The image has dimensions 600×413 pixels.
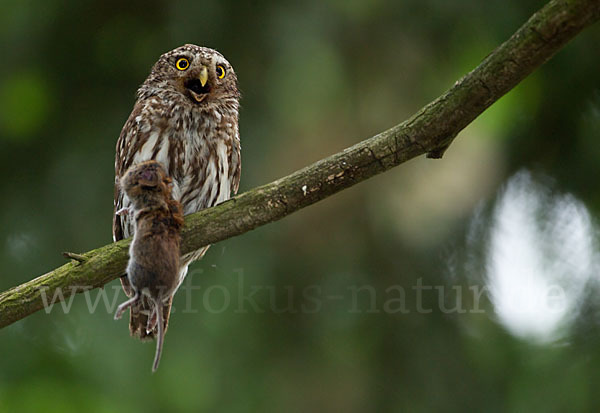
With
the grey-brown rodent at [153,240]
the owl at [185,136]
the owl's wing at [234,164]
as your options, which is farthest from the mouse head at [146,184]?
the owl's wing at [234,164]

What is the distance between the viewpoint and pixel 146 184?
9.95 ft

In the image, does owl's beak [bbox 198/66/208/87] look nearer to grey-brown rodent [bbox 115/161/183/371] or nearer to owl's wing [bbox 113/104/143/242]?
owl's wing [bbox 113/104/143/242]

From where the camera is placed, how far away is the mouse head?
9.89ft

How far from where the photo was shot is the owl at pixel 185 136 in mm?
3648

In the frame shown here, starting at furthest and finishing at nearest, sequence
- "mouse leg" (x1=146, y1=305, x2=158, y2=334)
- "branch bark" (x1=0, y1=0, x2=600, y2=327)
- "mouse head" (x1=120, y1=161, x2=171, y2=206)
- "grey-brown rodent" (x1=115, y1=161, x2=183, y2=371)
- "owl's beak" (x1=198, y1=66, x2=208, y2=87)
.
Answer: "owl's beak" (x1=198, y1=66, x2=208, y2=87)
"mouse leg" (x1=146, y1=305, x2=158, y2=334)
"mouse head" (x1=120, y1=161, x2=171, y2=206)
"grey-brown rodent" (x1=115, y1=161, x2=183, y2=371)
"branch bark" (x1=0, y1=0, x2=600, y2=327)

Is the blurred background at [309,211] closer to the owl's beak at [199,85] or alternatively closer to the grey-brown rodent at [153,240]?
the owl's beak at [199,85]

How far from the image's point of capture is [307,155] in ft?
14.9

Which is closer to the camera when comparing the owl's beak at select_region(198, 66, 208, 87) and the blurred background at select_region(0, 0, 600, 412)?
the owl's beak at select_region(198, 66, 208, 87)

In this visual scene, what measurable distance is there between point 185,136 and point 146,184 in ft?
2.31

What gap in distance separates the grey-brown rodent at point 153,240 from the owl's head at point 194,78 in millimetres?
736

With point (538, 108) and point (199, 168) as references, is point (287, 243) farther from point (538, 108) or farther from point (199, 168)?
point (538, 108)

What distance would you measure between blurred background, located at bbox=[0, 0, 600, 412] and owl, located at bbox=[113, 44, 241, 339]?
A: 59 centimetres

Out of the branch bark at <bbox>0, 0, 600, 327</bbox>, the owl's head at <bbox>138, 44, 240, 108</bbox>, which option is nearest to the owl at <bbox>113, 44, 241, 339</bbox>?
the owl's head at <bbox>138, 44, 240, 108</bbox>

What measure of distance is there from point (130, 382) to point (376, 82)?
92.5 inches
